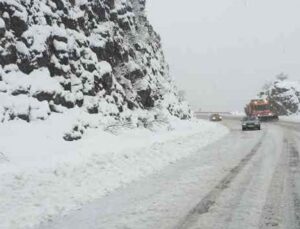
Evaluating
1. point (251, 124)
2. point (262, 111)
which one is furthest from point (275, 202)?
point (262, 111)

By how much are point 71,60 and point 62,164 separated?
8.01 metres

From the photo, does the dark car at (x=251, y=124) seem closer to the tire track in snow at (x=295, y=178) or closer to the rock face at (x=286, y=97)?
the tire track in snow at (x=295, y=178)

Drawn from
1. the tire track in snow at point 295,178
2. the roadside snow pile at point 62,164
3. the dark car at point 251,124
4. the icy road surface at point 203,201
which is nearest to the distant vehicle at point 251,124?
the dark car at point 251,124

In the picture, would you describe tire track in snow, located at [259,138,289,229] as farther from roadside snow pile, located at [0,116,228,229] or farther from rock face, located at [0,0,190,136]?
rock face, located at [0,0,190,136]

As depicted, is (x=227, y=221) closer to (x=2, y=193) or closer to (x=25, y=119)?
(x=2, y=193)

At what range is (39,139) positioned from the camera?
1477 cm

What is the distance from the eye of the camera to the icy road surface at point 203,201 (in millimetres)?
7668

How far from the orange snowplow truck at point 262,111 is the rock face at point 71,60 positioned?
1281 inches

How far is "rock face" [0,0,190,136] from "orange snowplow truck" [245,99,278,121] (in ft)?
107

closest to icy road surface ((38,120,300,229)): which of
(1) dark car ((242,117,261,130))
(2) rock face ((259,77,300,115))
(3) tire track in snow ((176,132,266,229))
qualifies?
(3) tire track in snow ((176,132,266,229))

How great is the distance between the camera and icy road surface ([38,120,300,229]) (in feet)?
25.2

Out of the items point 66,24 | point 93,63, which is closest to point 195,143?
point 93,63

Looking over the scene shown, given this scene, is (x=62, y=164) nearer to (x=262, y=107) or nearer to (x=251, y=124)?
(x=251, y=124)

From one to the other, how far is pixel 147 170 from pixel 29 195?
521 centimetres
